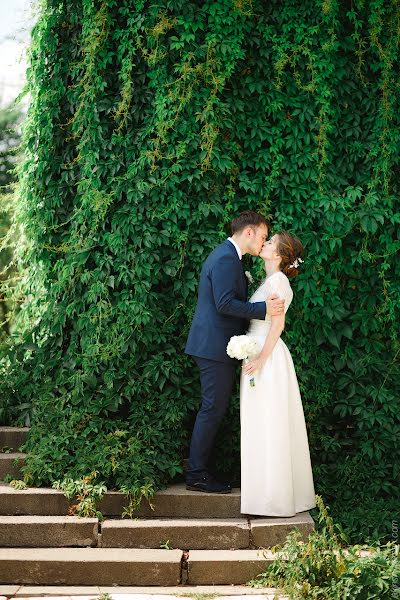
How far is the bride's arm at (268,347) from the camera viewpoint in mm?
5988

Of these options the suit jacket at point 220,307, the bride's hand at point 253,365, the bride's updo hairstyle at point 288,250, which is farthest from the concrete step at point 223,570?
the bride's updo hairstyle at point 288,250

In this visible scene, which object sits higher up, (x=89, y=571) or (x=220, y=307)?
(x=220, y=307)

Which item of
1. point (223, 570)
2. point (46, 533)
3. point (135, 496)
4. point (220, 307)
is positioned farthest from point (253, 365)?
point (46, 533)

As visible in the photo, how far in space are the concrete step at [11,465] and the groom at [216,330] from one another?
1322mm

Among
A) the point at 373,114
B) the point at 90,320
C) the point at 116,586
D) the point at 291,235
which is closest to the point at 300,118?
the point at 373,114

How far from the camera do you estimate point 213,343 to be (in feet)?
20.0

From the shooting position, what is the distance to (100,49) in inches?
265

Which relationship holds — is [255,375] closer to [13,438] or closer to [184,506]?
[184,506]

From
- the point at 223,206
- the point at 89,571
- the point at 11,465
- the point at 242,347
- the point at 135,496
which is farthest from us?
the point at 223,206

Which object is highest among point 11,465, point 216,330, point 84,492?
point 216,330

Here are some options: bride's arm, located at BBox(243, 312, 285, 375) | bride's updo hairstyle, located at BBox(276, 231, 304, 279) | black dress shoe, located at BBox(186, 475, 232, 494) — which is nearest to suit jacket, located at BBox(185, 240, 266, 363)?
bride's arm, located at BBox(243, 312, 285, 375)

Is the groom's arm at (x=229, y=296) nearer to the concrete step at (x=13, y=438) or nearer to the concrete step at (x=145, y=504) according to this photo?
the concrete step at (x=145, y=504)

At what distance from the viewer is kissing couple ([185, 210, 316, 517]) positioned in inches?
232

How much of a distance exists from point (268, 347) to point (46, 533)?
6.62ft
